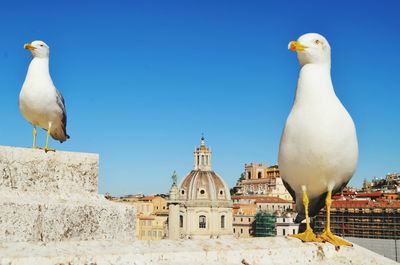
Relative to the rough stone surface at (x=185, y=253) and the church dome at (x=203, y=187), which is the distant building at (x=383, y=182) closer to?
the church dome at (x=203, y=187)

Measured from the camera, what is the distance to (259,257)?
3.83m

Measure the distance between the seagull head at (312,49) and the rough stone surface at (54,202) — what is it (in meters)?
2.11

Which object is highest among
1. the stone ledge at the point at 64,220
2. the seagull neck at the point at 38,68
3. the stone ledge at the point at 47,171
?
the seagull neck at the point at 38,68

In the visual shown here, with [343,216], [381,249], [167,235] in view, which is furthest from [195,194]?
[381,249]

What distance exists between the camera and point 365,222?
158ft

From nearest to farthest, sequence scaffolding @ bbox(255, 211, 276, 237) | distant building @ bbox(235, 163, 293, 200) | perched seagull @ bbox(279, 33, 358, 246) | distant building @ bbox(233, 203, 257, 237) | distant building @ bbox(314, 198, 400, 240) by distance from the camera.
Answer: perched seagull @ bbox(279, 33, 358, 246) < distant building @ bbox(314, 198, 400, 240) < scaffolding @ bbox(255, 211, 276, 237) < distant building @ bbox(233, 203, 257, 237) < distant building @ bbox(235, 163, 293, 200)

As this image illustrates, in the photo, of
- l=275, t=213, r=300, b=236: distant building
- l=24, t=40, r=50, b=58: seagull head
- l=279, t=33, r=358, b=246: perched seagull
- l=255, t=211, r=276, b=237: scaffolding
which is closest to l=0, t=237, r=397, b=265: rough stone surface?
l=279, t=33, r=358, b=246: perched seagull

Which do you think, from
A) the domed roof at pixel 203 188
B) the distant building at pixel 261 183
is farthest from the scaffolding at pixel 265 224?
the distant building at pixel 261 183

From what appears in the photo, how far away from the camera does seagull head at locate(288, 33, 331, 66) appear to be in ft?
16.7

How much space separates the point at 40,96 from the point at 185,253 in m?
2.55

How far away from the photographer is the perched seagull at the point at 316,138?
4695mm

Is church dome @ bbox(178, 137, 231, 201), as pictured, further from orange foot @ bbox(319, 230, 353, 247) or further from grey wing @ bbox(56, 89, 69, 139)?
orange foot @ bbox(319, 230, 353, 247)

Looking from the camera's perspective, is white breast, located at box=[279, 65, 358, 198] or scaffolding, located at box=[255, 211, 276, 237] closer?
white breast, located at box=[279, 65, 358, 198]

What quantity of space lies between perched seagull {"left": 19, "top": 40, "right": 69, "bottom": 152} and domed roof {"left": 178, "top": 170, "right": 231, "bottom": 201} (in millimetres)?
62812
